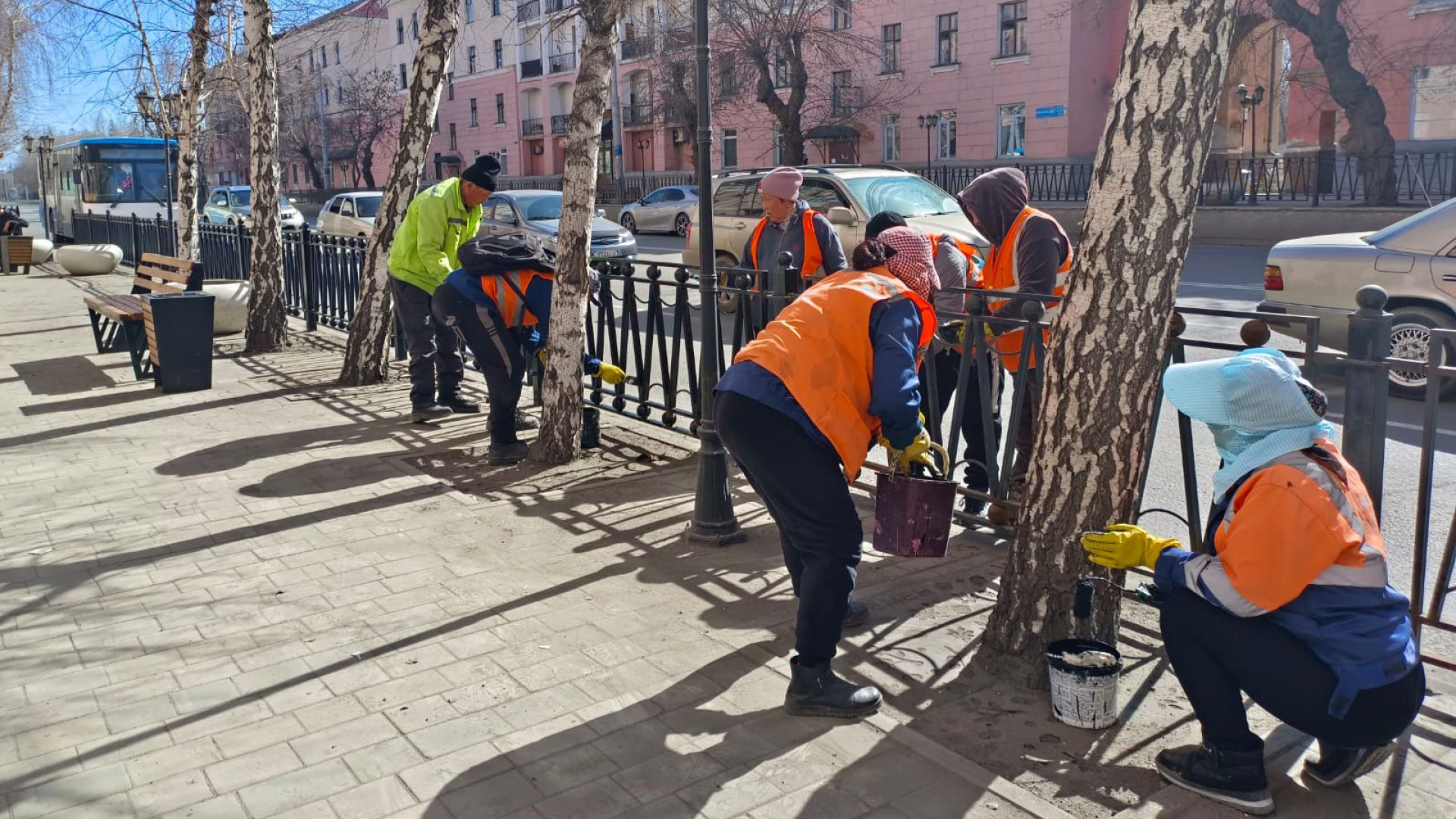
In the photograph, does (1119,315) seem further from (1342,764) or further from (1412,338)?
(1412,338)

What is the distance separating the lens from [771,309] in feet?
20.3

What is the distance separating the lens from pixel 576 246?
22.5 ft

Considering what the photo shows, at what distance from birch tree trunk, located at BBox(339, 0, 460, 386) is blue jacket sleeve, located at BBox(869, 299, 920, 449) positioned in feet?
22.4

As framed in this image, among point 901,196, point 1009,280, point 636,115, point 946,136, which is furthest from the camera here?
point 636,115

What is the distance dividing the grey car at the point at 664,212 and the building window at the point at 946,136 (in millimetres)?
9453

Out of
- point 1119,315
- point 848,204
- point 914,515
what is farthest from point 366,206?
point 1119,315

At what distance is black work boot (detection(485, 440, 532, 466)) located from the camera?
7.05m

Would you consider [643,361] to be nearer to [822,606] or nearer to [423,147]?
[423,147]

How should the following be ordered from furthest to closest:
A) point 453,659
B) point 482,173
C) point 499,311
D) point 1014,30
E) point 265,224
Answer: point 1014,30
point 265,224
point 482,173
point 499,311
point 453,659

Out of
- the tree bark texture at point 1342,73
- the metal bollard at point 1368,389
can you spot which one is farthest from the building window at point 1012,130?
the metal bollard at point 1368,389

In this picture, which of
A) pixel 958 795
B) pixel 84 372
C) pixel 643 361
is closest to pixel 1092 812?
pixel 958 795

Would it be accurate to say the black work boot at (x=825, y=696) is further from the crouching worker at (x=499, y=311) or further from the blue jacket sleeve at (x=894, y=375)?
the crouching worker at (x=499, y=311)

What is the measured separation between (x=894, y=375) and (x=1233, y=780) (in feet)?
4.61

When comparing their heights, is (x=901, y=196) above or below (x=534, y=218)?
above
